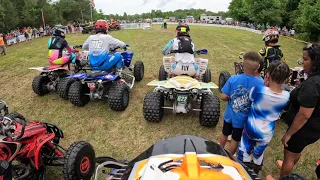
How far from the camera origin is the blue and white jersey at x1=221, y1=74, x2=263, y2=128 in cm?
353

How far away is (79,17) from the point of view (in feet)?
198

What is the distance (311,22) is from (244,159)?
24413 millimetres

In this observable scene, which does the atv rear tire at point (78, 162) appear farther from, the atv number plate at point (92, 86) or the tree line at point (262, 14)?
the tree line at point (262, 14)

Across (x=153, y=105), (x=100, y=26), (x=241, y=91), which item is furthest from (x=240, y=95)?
(x=100, y=26)

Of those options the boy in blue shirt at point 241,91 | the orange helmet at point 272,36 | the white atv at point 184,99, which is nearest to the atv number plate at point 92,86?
the white atv at point 184,99

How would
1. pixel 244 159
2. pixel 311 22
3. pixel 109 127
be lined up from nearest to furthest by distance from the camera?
pixel 244 159, pixel 109 127, pixel 311 22

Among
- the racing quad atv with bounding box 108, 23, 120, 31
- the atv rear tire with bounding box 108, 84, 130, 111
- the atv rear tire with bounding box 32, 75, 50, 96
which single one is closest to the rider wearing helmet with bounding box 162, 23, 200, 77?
the atv rear tire with bounding box 108, 84, 130, 111

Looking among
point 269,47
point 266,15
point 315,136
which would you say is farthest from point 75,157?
point 266,15

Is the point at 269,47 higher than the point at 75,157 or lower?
higher

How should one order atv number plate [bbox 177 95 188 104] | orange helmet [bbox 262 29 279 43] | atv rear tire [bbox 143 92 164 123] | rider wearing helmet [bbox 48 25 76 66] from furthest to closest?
rider wearing helmet [bbox 48 25 76 66]
orange helmet [bbox 262 29 279 43]
atv rear tire [bbox 143 92 164 123]
atv number plate [bbox 177 95 188 104]

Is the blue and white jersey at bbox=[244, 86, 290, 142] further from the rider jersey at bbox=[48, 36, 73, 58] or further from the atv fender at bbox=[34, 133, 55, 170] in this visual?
the rider jersey at bbox=[48, 36, 73, 58]

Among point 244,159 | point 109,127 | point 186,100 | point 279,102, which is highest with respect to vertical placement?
point 279,102

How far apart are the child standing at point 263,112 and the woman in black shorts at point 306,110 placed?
20 cm

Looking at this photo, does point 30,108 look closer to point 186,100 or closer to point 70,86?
point 70,86
